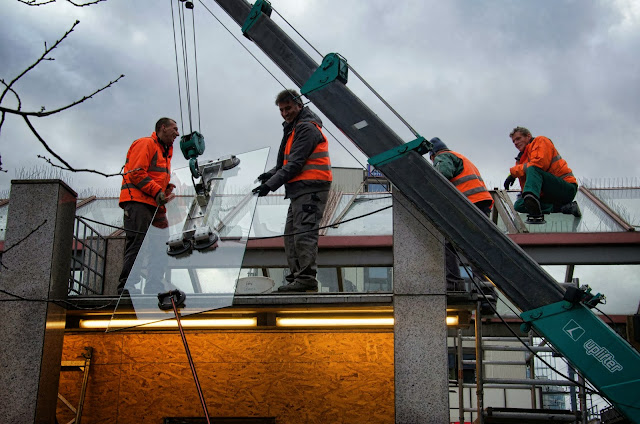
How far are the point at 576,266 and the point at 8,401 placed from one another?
879 centimetres

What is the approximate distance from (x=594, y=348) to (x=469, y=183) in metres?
3.38

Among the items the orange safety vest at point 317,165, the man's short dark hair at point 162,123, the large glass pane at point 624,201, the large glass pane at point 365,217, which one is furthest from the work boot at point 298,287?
the large glass pane at point 624,201

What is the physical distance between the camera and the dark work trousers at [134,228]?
1046cm

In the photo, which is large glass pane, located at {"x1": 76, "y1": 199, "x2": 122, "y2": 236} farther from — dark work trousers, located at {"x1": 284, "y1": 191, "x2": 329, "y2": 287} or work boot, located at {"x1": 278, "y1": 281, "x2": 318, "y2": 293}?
work boot, located at {"x1": 278, "y1": 281, "x2": 318, "y2": 293}

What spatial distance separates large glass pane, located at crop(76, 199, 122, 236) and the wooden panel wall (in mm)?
3872

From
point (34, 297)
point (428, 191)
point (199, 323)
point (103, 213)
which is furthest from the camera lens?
point (103, 213)

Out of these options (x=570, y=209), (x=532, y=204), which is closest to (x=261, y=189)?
(x=532, y=204)

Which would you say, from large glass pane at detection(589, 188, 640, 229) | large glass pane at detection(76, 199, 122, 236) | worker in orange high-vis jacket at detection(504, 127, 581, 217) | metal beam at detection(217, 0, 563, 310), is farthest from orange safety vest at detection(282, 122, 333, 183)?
large glass pane at detection(589, 188, 640, 229)

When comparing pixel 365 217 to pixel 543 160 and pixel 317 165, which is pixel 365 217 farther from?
pixel 317 165

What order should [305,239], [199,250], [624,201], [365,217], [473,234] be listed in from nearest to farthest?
[473,234] → [199,250] → [305,239] → [365,217] → [624,201]

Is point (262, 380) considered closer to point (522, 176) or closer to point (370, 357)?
point (370, 357)

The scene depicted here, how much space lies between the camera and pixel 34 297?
9602mm

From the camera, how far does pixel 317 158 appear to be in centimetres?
1023

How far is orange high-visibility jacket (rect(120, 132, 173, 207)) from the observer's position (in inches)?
414
